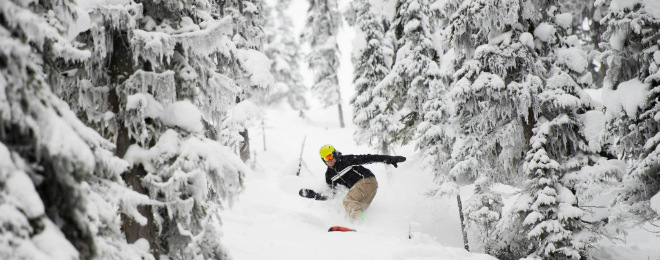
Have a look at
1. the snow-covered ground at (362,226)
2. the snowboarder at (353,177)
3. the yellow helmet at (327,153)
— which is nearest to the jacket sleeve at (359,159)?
the snowboarder at (353,177)

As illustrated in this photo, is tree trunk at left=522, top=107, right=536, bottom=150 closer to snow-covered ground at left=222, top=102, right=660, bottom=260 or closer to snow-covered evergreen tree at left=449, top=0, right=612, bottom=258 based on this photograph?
snow-covered evergreen tree at left=449, top=0, right=612, bottom=258

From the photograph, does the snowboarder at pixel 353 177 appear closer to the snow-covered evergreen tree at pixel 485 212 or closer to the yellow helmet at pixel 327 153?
the yellow helmet at pixel 327 153

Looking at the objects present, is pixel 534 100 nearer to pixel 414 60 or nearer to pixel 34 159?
pixel 414 60

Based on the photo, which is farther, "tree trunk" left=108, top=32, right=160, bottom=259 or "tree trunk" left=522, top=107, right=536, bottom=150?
"tree trunk" left=522, top=107, right=536, bottom=150

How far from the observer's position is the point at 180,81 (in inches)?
185

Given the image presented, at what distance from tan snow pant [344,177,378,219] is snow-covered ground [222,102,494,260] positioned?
359mm

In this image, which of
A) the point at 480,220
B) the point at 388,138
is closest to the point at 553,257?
the point at 480,220

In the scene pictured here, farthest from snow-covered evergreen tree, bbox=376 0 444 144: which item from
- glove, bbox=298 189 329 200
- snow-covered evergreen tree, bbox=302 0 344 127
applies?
snow-covered evergreen tree, bbox=302 0 344 127

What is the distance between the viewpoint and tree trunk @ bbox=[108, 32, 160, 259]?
14.2 feet

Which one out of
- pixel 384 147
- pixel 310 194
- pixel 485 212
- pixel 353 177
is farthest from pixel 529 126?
pixel 384 147

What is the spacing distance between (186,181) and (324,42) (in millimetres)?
26259

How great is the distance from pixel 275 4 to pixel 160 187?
37.7m

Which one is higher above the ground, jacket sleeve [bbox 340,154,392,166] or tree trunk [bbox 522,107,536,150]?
tree trunk [bbox 522,107,536,150]

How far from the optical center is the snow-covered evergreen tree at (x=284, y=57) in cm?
3803
